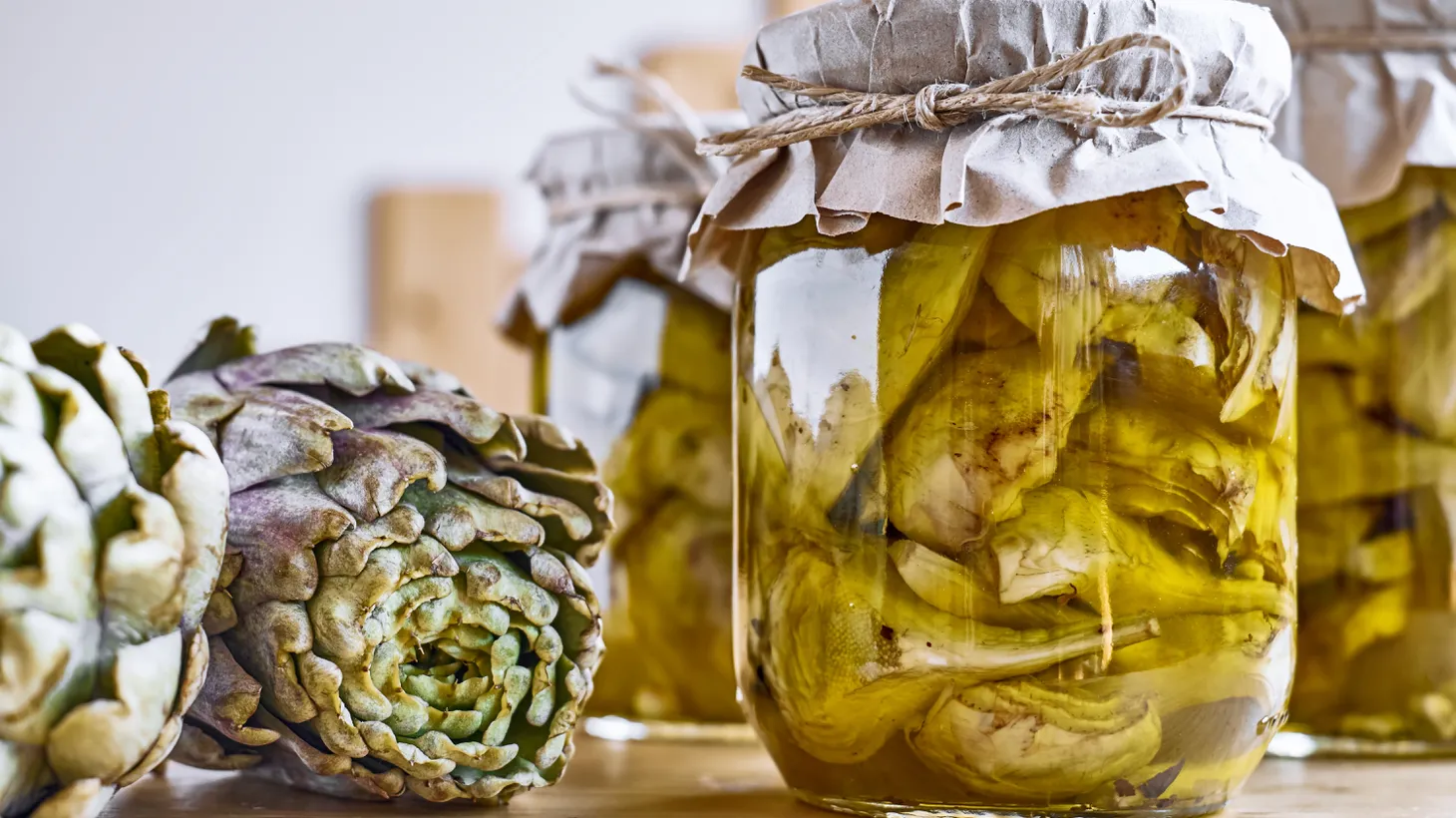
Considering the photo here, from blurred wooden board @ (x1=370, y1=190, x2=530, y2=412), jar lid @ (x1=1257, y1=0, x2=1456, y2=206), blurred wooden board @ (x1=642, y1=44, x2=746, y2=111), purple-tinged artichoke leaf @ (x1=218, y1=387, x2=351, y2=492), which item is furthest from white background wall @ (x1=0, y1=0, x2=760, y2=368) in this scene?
purple-tinged artichoke leaf @ (x1=218, y1=387, x2=351, y2=492)

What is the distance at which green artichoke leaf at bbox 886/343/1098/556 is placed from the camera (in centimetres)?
45

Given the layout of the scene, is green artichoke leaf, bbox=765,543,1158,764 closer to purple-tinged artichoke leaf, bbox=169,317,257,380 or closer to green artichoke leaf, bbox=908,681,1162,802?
green artichoke leaf, bbox=908,681,1162,802

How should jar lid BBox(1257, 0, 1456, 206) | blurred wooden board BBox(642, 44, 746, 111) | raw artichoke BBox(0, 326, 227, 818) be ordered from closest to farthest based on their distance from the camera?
raw artichoke BBox(0, 326, 227, 818) < jar lid BBox(1257, 0, 1456, 206) < blurred wooden board BBox(642, 44, 746, 111)

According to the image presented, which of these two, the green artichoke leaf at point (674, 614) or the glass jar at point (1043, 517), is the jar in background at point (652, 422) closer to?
the green artichoke leaf at point (674, 614)

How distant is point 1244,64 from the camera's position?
1.54 ft

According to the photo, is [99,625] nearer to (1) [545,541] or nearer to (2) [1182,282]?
(1) [545,541]

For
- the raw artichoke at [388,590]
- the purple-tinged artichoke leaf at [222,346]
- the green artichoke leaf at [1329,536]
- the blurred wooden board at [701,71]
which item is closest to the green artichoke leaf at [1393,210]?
the green artichoke leaf at [1329,536]

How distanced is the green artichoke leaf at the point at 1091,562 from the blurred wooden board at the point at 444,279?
1.19m

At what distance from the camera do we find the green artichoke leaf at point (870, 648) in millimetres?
448

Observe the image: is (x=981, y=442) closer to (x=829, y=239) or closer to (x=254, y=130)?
(x=829, y=239)

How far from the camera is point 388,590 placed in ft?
1.51

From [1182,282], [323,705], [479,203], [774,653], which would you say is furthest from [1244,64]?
[479,203]

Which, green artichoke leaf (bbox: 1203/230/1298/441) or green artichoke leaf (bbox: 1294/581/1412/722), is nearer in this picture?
green artichoke leaf (bbox: 1203/230/1298/441)

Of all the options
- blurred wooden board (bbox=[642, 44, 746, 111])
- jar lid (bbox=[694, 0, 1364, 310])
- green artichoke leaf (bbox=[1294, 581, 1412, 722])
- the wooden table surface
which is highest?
blurred wooden board (bbox=[642, 44, 746, 111])
